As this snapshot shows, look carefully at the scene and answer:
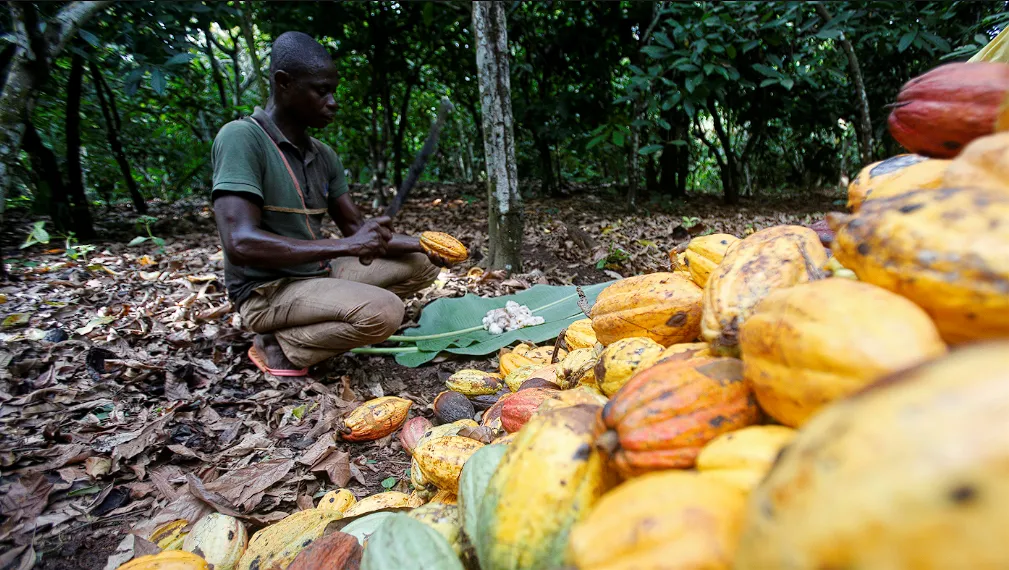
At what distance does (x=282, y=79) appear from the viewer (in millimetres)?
2650

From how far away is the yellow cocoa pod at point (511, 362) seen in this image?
245 centimetres

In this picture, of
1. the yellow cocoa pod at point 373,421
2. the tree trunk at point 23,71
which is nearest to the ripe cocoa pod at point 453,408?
the yellow cocoa pod at point 373,421

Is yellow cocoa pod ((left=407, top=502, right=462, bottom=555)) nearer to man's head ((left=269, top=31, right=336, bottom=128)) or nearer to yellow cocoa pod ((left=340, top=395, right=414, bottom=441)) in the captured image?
yellow cocoa pod ((left=340, top=395, right=414, bottom=441))

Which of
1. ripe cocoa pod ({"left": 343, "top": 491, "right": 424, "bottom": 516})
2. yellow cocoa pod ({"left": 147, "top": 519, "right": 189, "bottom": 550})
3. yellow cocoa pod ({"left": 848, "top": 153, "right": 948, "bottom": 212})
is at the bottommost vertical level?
yellow cocoa pod ({"left": 147, "top": 519, "right": 189, "bottom": 550})

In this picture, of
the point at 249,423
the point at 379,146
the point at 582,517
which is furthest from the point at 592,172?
the point at 582,517

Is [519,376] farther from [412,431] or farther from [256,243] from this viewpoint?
[256,243]

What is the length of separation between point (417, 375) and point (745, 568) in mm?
2557

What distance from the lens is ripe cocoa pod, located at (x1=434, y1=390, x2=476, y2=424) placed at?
6.94ft

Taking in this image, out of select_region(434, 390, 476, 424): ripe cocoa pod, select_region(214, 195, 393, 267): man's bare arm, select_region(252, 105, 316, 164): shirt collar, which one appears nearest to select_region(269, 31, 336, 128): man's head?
select_region(252, 105, 316, 164): shirt collar

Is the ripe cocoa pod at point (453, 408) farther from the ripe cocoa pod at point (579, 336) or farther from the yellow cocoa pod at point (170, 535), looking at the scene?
the yellow cocoa pod at point (170, 535)

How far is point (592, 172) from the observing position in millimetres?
12992

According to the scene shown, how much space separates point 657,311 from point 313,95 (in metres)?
2.31

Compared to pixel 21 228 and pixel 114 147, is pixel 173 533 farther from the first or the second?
pixel 114 147

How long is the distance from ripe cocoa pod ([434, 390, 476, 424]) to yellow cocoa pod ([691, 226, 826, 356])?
135 cm
